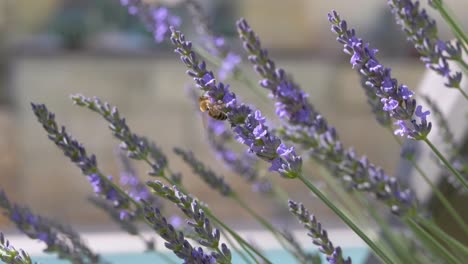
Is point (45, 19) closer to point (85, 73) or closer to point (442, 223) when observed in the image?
point (85, 73)

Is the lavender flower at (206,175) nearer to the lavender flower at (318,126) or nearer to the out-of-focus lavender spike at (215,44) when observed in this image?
the lavender flower at (318,126)

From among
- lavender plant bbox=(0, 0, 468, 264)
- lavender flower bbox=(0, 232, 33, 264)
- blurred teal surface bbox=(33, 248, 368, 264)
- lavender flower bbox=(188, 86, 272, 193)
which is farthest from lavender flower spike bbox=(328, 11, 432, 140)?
blurred teal surface bbox=(33, 248, 368, 264)

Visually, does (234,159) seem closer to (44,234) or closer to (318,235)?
(44,234)

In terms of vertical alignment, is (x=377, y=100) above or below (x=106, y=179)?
above

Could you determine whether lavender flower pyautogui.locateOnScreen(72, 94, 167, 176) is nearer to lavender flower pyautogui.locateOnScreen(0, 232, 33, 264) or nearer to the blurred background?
lavender flower pyautogui.locateOnScreen(0, 232, 33, 264)

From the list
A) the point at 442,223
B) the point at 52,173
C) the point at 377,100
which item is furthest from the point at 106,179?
the point at 52,173

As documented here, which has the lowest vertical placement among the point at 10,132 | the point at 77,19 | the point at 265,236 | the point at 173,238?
the point at 173,238

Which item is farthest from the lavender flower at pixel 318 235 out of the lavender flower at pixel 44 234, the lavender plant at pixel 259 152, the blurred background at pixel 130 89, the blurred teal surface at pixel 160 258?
the blurred background at pixel 130 89
